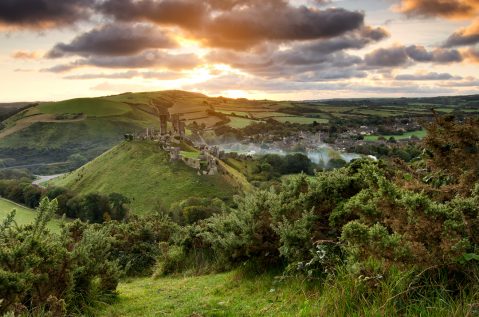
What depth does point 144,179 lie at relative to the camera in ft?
336

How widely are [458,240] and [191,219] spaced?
2722 inches

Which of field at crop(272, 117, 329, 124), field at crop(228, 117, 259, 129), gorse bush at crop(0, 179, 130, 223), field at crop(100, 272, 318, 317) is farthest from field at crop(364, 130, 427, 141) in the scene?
field at crop(100, 272, 318, 317)

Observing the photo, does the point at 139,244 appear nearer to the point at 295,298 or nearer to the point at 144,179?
the point at 295,298

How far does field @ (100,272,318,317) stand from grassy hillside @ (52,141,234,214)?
8187 cm

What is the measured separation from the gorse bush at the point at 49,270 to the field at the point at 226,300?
0.64 metres

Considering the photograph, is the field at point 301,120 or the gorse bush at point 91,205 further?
the field at point 301,120

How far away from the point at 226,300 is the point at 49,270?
Result: 10.7 ft

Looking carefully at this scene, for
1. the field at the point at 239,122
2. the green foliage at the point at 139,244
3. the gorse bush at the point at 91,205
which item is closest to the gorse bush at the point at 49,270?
the green foliage at the point at 139,244

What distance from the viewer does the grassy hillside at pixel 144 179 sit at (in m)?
94.7

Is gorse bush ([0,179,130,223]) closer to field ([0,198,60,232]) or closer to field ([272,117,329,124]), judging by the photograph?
field ([0,198,60,232])

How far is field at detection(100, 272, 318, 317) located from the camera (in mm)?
6352

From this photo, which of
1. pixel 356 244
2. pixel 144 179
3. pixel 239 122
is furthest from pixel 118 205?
pixel 239 122

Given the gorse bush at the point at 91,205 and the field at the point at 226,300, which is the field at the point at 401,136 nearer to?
the gorse bush at the point at 91,205

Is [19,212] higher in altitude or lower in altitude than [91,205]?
lower
